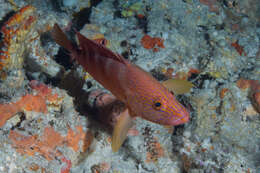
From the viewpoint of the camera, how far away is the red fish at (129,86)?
77.7 inches

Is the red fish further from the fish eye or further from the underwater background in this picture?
the underwater background

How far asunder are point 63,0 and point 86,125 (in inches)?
135

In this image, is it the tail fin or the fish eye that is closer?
the fish eye

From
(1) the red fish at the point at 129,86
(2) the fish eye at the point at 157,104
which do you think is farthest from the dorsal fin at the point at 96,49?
(2) the fish eye at the point at 157,104

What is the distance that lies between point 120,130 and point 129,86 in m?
0.50

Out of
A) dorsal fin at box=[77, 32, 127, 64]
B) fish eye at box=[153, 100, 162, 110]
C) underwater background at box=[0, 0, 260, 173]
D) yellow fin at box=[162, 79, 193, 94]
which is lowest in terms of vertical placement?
underwater background at box=[0, 0, 260, 173]

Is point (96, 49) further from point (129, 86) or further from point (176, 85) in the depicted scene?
point (176, 85)

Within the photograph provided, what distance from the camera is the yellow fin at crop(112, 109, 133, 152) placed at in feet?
7.26

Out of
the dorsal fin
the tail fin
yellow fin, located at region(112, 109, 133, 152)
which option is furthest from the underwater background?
the dorsal fin

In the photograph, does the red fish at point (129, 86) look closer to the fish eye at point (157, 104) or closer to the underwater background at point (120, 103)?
the fish eye at point (157, 104)

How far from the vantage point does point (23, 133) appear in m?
2.38

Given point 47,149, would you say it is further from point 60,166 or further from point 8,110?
point 8,110

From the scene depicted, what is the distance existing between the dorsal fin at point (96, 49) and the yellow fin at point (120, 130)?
631 mm

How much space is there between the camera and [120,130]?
7.39 feet
